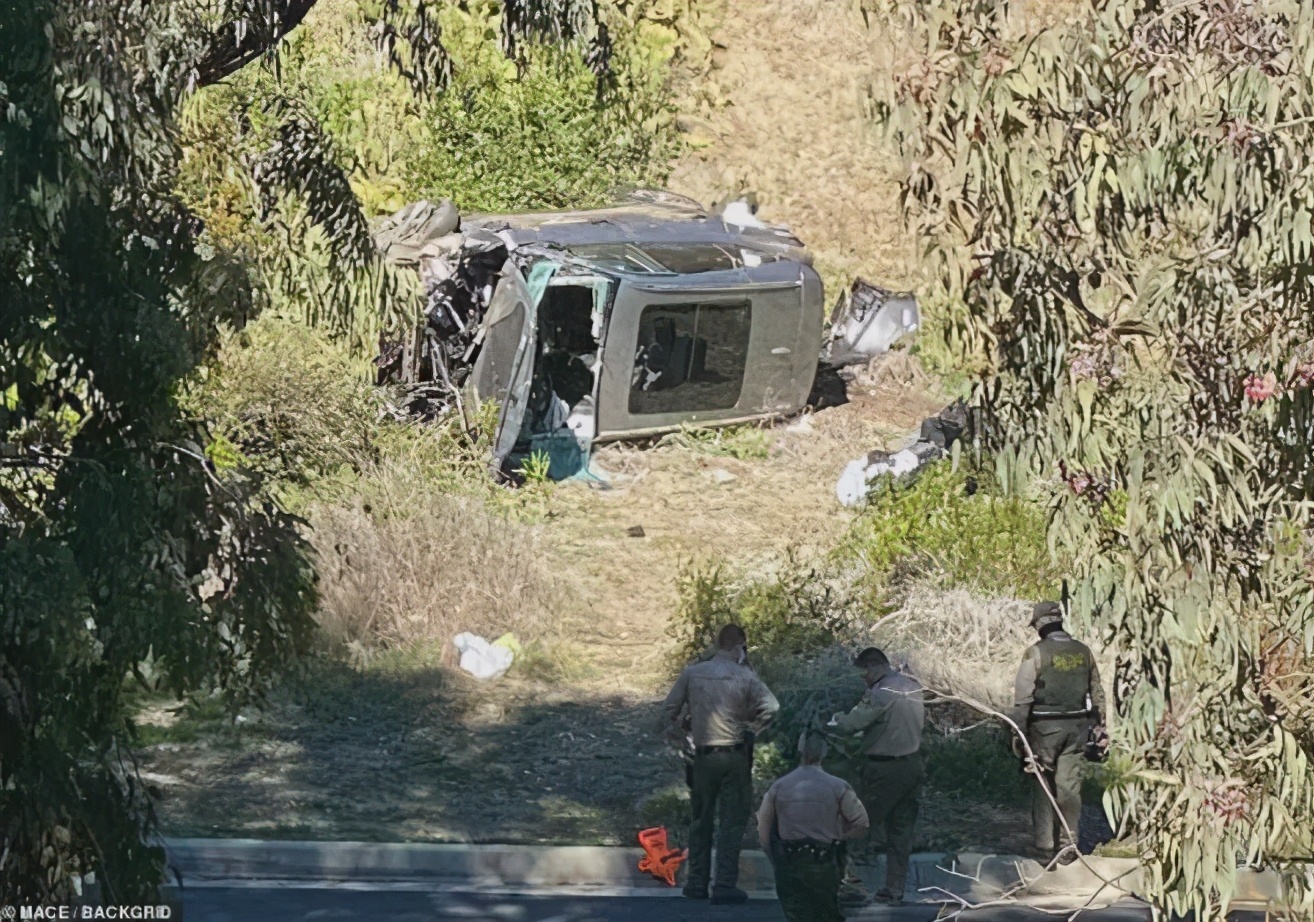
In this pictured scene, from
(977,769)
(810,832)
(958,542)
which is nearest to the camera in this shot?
(810,832)

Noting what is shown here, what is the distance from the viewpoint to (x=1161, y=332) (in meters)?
6.20

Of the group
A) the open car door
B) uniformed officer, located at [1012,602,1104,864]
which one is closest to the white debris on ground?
the open car door

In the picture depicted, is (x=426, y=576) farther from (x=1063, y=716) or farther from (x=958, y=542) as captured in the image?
(x=1063, y=716)

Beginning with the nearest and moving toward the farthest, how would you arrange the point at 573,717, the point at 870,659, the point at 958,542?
the point at 870,659 < the point at 573,717 < the point at 958,542

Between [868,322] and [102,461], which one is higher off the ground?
[102,461]

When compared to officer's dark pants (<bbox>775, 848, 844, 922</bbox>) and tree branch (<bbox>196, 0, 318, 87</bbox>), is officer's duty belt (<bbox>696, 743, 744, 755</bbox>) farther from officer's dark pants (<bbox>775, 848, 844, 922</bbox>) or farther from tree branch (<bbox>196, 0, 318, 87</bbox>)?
tree branch (<bbox>196, 0, 318, 87</bbox>)

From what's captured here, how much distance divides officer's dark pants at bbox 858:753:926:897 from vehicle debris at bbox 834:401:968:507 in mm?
6220

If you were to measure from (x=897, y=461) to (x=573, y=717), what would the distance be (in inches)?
190

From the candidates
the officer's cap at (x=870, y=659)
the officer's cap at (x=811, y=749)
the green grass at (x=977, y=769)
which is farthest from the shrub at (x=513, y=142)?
the officer's cap at (x=811, y=749)

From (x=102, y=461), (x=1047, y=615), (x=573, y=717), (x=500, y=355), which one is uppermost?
(x=102, y=461)

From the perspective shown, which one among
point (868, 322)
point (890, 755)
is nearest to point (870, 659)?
point (890, 755)

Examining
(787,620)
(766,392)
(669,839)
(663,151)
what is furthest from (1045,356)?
(663,151)

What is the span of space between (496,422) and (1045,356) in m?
10.7

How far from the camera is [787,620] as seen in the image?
13.8m
